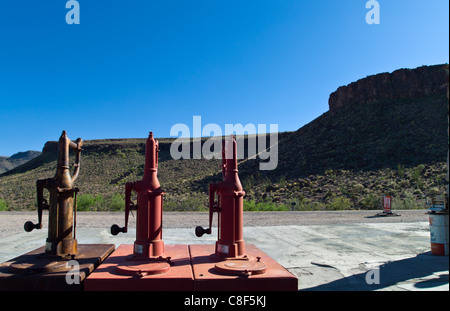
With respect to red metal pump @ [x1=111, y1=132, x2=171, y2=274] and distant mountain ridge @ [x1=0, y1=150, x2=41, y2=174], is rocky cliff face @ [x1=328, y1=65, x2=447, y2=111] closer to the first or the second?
red metal pump @ [x1=111, y1=132, x2=171, y2=274]

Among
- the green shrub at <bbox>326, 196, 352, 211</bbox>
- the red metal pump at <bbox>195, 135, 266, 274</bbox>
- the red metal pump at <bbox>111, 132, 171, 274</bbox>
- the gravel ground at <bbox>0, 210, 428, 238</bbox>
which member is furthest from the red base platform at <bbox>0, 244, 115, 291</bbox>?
the green shrub at <bbox>326, 196, 352, 211</bbox>

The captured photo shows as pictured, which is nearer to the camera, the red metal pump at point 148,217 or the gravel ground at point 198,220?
the red metal pump at point 148,217

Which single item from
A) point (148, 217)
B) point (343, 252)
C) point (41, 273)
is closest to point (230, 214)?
point (148, 217)

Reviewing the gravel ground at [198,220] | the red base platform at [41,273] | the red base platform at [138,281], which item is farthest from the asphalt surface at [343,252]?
the red base platform at [41,273]

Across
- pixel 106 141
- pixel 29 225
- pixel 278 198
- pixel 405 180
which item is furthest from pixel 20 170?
pixel 29 225

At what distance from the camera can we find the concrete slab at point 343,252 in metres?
4.69

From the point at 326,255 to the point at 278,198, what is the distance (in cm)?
2221

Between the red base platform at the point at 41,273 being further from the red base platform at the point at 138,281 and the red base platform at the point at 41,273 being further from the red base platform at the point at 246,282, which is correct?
the red base platform at the point at 246,282

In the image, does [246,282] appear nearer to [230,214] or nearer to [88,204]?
[230,214]

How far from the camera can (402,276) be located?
16.2 ft

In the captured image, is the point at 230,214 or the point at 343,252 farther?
the point at 343,252

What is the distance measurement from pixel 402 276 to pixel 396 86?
52.7 m

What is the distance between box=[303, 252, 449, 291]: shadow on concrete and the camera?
→ 4.43 m

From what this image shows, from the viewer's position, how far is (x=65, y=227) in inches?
148
